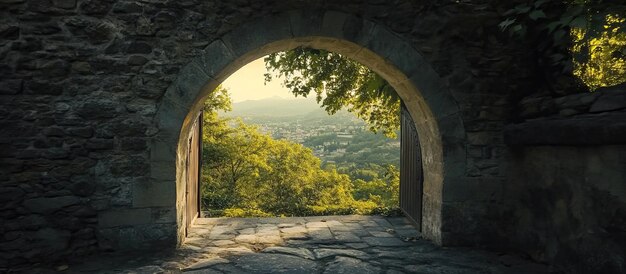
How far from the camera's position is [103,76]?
11.5ft

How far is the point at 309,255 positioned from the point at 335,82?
4.13 meters

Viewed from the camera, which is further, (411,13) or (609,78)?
(411,13)

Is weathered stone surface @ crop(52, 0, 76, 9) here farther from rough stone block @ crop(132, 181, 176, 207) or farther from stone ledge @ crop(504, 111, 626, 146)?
stone ledge @ crop(504, 111, 626, 146)

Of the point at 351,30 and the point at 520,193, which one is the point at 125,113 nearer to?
the point at 351,30

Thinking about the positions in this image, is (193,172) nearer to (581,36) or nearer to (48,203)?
(48,203)

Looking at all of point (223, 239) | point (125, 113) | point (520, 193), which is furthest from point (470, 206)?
point (125, 113)

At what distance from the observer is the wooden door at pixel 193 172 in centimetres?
Result: 464

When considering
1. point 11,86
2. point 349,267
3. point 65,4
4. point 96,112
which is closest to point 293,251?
point 349,267

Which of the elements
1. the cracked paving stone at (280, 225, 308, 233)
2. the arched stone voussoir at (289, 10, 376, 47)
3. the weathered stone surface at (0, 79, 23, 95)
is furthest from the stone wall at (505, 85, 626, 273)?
the weathered stone surface at (0, 79, 23, 95)

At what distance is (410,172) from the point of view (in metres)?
5.34

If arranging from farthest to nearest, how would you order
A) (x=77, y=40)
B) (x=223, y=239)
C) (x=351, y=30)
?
(x=223, y=239) → (x=351, y=30) → (x=77, y=40)

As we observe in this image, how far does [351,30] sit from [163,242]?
9.02ft

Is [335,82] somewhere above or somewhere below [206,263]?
above

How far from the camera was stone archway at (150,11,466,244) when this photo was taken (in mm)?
3607
